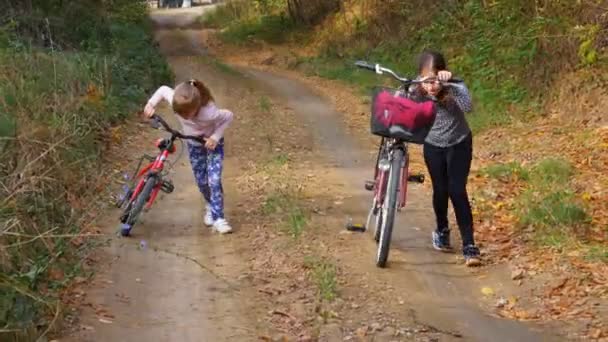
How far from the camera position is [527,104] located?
15.5 metres

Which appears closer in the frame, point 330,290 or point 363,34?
point 330,290

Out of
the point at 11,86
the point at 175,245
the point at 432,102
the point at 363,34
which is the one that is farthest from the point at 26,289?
the point at 363,34

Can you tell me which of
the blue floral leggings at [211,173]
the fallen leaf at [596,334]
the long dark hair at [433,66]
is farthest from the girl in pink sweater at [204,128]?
the fallen leaf at [596,334]

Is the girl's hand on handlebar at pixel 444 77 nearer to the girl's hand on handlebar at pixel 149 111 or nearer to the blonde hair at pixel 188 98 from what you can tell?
the blonde hair at pixel 188 98

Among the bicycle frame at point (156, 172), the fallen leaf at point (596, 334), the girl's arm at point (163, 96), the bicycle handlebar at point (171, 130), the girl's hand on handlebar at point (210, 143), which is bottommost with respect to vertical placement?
the fallen leaf at point (596, 334)

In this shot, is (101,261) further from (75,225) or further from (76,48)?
(76,48)

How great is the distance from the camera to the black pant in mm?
7348

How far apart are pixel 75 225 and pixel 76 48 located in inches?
480

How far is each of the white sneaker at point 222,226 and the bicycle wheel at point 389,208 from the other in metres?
1.69

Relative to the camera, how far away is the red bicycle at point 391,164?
712 centimetres

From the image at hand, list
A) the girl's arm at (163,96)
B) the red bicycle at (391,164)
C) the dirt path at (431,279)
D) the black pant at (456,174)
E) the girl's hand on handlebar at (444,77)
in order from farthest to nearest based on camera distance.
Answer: the girl's arm at (163,96)
the black pant at (456,174)
the red bicycle at (391,164)
the girl's hand on handlebar at (444,77)
the dirt path at (431,279)

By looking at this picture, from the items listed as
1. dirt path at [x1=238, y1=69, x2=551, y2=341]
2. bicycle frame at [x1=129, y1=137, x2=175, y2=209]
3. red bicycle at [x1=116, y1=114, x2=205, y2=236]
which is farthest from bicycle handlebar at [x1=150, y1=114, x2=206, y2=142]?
dirt path at [x1=238, y1=69, x2=551, y2=341]

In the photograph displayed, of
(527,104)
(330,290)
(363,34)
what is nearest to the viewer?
(330,290)

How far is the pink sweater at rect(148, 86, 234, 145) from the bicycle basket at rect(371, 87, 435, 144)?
1.62m
